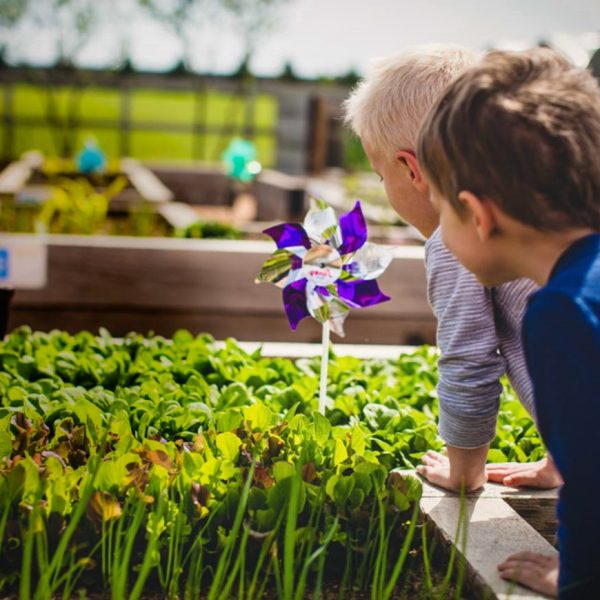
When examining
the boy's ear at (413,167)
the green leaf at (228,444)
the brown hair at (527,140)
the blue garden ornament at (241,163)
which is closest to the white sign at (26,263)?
the green leaf at (228,444)

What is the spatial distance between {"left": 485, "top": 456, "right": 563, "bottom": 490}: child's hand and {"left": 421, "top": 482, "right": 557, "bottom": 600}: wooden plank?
0.06 ft

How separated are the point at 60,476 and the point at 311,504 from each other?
47cm

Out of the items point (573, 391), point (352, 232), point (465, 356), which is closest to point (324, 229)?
point (352, 232)

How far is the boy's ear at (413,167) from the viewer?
2.11 meters

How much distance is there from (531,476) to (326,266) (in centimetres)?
70

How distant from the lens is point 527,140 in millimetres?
1459

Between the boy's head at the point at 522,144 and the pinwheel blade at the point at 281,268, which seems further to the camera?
the pinwheel blade at the point at 281,268

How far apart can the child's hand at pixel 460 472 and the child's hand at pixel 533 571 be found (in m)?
0.38

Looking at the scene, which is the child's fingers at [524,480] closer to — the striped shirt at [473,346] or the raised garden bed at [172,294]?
the striped shirt at [473,346]

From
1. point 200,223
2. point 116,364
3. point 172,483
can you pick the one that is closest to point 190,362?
point 116,364

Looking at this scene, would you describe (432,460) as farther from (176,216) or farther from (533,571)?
(176,216)

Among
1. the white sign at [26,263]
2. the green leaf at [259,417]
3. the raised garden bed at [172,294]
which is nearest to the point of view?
the green leaf at [259,417]

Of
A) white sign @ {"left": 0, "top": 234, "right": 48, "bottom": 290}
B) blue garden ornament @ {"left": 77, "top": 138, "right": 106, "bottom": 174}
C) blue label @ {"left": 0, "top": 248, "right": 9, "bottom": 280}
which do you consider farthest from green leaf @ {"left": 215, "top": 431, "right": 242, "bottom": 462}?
blue garden ornament @ {"left": 77, "top": 138, "right": 106, "bottom": 174}

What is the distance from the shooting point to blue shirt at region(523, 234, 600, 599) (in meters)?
1.42
